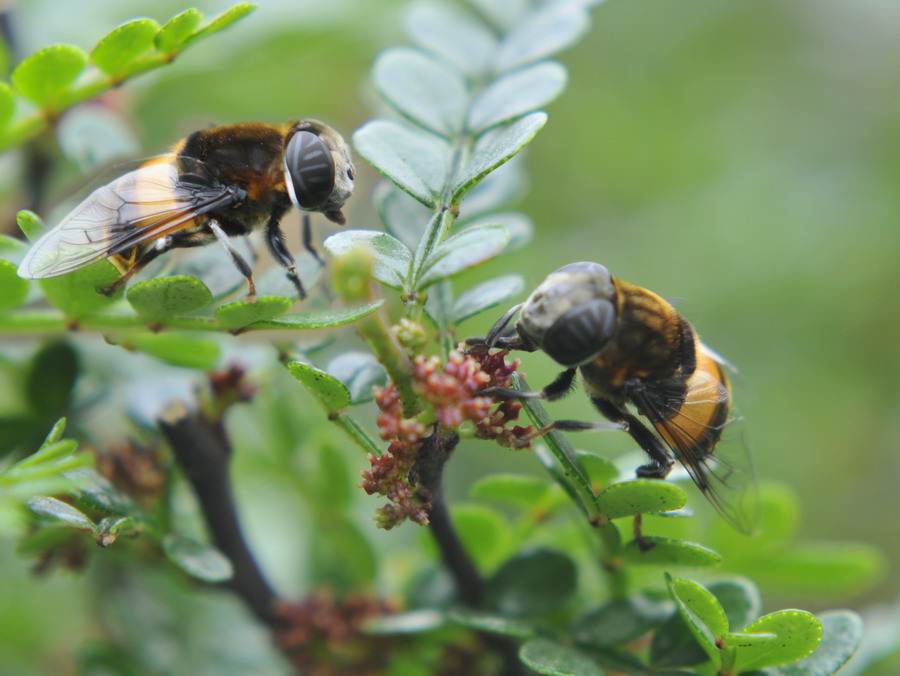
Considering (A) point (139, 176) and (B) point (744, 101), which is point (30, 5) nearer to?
(A) point (139, 176)

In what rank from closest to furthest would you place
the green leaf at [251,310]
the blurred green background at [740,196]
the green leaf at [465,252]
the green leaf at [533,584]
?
A: the green leaf at [465,252]
the green leaf at [251,310]
the green leaf at [533,584]
the blurred green background at [740,196]

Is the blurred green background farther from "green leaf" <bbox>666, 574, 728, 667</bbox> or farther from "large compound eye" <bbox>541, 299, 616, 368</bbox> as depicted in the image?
"green leaf" <bbox>666, 574, 728, 667</bbox>

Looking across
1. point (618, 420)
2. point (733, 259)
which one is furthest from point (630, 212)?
point (618, 420)

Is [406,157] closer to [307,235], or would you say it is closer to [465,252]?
[465,252]

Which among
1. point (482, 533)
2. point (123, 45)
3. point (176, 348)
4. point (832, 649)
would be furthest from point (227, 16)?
point (832, 649)

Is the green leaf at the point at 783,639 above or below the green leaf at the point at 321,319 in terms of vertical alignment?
below

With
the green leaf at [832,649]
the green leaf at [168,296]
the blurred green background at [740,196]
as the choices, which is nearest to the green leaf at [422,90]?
the green leaf at [168,296]

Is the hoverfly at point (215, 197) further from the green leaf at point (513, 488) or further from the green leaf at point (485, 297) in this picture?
the green leaf at point (513, 488)
